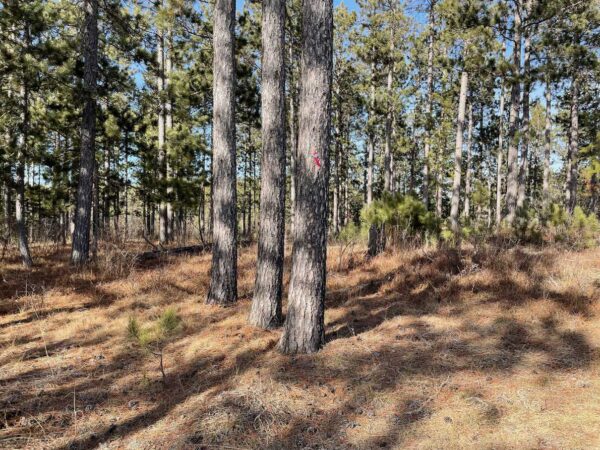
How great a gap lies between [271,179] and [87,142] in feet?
19.3

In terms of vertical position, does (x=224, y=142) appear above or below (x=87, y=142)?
below

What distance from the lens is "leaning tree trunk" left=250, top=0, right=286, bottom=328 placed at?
4.75 meters

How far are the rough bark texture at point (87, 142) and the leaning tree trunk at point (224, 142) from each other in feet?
13.4

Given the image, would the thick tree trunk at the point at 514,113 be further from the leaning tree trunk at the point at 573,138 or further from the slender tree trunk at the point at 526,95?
→ the leaning tree trunk at the point at 573,138

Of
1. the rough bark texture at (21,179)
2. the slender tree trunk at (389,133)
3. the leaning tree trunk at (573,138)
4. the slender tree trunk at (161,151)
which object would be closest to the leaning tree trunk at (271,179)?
the slender tree trunk at (161,151)

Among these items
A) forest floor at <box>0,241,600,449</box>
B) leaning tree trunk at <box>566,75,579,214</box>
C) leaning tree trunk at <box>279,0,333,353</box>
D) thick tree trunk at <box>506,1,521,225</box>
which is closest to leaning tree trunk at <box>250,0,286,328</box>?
forest floor at <box>0,241,600,449</box>

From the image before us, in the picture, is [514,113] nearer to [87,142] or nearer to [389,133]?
[389,133]

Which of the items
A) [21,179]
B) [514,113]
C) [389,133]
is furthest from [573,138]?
[21,179]

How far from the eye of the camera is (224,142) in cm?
563

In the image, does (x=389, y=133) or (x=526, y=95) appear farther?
(x=526, y=95)

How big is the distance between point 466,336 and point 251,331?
262cm

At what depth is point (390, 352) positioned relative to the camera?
3.93 metres

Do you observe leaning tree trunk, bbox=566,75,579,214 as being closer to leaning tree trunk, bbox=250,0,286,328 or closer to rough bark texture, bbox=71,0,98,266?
leaning tree trunk, bbox=250,0,286,328

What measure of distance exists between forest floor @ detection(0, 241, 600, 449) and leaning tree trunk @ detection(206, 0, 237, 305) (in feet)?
2.97
